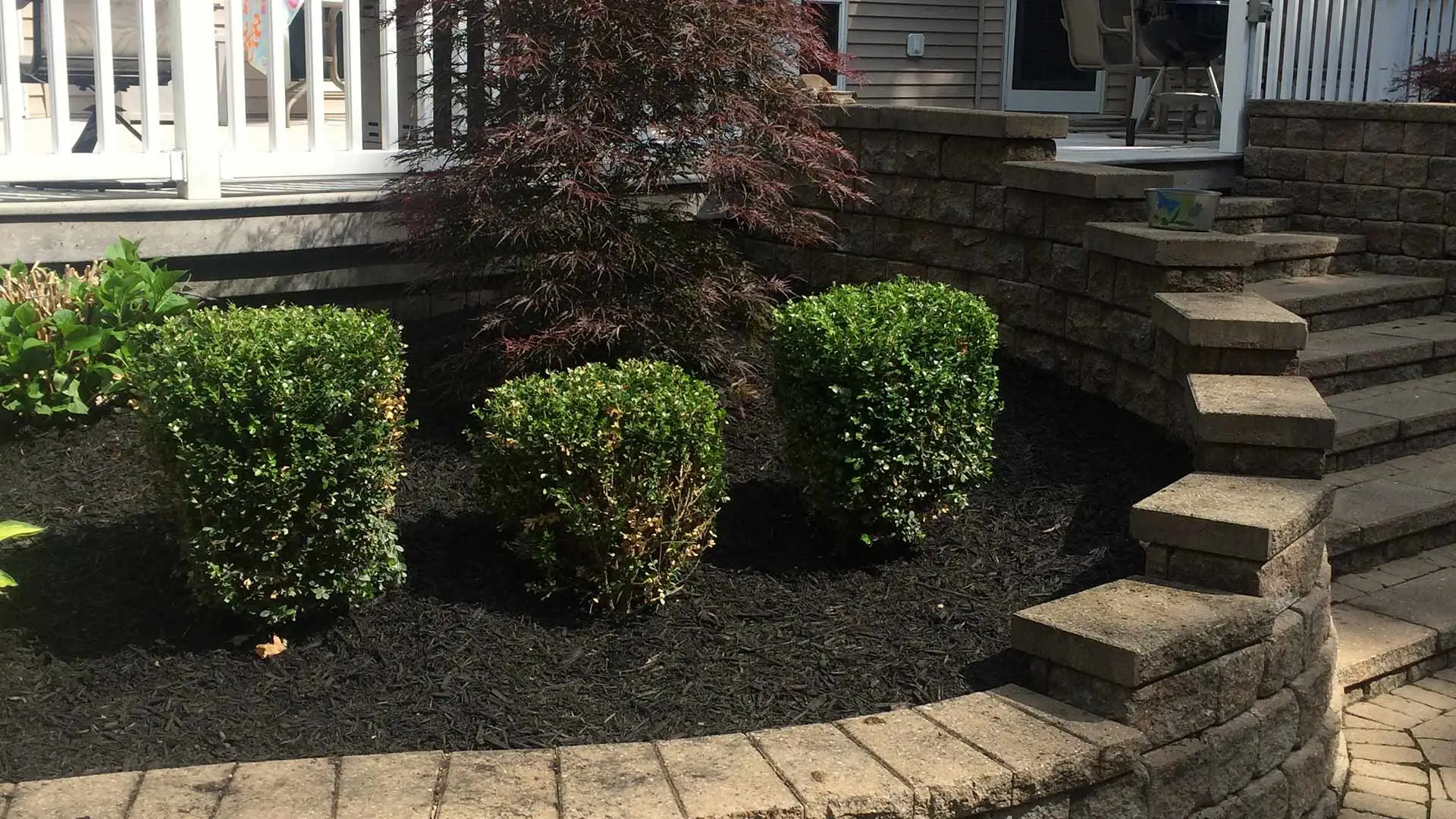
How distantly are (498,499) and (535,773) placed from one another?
100 centimetres

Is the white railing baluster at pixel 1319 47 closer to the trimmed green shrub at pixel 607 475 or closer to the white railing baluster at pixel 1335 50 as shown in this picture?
the white railing baluster at pixel 1335 50

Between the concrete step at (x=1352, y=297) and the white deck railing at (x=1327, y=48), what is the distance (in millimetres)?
982

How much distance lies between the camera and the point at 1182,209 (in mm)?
4836

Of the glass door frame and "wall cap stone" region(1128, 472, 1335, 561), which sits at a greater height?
the glass door frame

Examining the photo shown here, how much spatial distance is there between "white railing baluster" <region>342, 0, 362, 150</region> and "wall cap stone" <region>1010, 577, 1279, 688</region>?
302cm

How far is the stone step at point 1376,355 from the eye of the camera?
5.32m

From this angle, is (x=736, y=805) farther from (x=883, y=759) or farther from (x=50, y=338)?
(x=50, y=338)

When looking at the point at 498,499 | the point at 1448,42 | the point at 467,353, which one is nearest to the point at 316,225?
the point at 467,353

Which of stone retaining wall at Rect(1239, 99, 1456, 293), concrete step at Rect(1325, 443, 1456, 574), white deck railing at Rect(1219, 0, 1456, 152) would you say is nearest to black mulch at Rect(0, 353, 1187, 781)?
concrete step at Rect(1325, 443, 1456, 574)

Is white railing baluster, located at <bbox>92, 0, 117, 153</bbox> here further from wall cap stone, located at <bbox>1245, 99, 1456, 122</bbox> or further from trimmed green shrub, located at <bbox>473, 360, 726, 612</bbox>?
wall cap stone, located at <bbox>1245, 99, 1456, 122</bbox>

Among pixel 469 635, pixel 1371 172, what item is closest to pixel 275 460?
pixel 469 635

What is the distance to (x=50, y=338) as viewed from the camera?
3.98m

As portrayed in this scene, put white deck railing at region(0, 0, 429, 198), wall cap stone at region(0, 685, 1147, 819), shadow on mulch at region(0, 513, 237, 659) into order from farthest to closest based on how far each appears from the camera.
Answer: white deck railing at region(0, 0, 429, 198) → shadow on mulch at region(0, 513, 237, 659) → wall cap stone at region(0, 685, 1147, 819)

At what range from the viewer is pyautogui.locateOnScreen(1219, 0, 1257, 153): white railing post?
6598mm
